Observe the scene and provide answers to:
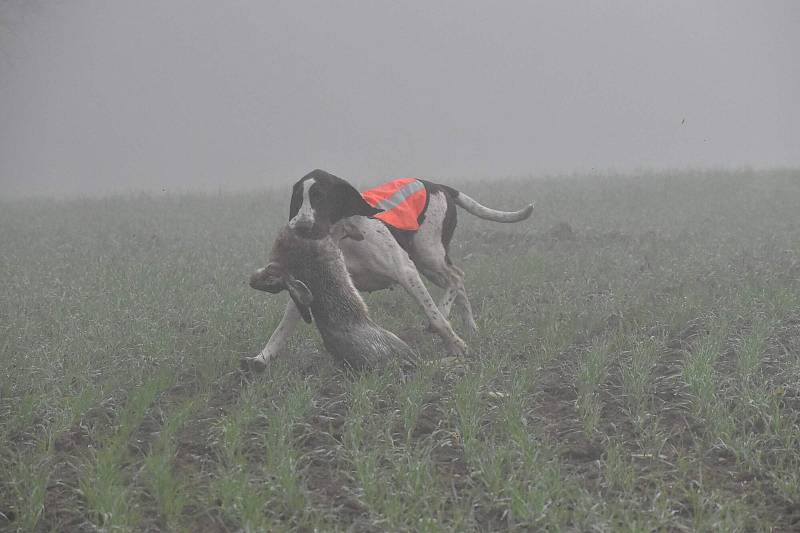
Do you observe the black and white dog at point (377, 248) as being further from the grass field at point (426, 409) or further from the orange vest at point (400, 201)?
A: the grass field at point (426, 409)

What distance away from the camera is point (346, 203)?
526 centimetres

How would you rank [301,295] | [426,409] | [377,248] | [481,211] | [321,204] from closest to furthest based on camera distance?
[426,409], [301,295], [321,204], [377,248], [481,211]

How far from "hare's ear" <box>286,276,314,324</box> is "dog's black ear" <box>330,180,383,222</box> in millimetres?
516

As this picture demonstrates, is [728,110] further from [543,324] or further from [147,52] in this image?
[543,324]

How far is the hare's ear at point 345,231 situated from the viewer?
526cm

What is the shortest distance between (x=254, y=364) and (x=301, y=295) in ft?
2.28

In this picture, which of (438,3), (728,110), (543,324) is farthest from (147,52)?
(543,324)

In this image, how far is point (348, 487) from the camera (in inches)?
150

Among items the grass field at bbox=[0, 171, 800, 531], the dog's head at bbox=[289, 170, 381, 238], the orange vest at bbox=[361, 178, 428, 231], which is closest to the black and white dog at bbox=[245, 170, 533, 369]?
the dog's head at bbox=[289, 170, 381, 238]

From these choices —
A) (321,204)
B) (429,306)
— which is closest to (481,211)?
(429,306)

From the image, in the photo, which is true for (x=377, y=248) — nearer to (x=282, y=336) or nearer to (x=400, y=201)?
(x=400, y=201)

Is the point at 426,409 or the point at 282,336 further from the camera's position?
the point at 282,336

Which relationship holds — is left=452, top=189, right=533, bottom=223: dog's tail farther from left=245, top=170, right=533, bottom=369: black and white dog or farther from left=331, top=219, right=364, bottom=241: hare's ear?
left=331, top=219, right=364, bottom=241: hare's ear

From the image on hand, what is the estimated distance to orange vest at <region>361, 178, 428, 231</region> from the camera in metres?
5.75
